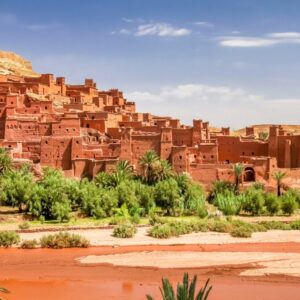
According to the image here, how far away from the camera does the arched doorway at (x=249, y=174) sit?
38781mm

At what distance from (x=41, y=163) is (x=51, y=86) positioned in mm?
13659

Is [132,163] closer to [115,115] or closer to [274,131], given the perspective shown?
[115,115]

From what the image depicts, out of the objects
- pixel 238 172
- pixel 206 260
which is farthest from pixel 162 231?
pixel 238 172

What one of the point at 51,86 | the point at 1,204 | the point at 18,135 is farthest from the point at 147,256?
the point at 51,86

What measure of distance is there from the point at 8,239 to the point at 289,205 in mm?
18251

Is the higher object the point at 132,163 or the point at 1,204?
the point at 132,163

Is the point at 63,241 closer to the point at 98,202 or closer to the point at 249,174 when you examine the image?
the point at 98,202

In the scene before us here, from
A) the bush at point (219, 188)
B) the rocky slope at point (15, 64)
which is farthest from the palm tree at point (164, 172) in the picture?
the rocky slope at point (15, 64)

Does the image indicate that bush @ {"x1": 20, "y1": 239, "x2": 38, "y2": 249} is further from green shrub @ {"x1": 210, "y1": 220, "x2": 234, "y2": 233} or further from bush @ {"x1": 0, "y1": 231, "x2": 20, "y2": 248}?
green shrub @ {"x1": 210, "y1": 220, "x2": 234, "y2": 233}

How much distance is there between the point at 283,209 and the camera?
36.0m

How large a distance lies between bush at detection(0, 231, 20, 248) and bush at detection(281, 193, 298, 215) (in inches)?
693

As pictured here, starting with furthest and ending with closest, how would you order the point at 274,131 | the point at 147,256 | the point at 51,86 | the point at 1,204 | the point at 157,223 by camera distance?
the point at 51,86
the point at 274,131
the point at 1,204
the point at 157,223
the point at 147,256

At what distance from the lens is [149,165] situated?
3706 centimetres

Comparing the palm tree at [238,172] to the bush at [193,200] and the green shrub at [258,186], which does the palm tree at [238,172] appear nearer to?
the green shrub at [258,186]
